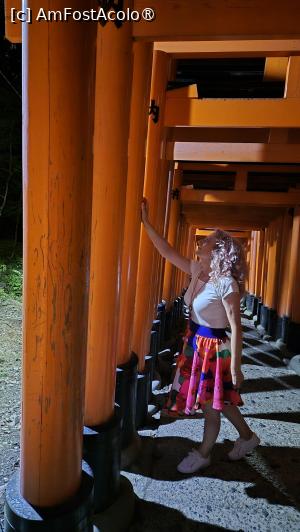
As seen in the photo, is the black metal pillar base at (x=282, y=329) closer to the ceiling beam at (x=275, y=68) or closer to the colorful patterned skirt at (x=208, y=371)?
the ceiling beam at (x=275, y=68)

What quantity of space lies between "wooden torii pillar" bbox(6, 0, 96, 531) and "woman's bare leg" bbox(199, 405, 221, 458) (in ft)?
3.81

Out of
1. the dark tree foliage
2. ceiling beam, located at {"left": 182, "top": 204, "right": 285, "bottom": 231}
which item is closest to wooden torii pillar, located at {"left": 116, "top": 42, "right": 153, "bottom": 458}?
the dark tree foliage

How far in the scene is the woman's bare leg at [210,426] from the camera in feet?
8.29

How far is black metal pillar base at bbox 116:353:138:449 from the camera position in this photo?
8.88ft

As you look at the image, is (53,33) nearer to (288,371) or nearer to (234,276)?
(234,276)

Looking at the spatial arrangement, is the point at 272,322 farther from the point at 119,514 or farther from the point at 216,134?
the point at 119,514

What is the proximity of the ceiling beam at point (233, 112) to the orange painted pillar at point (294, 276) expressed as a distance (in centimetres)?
436

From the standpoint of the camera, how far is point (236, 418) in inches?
105

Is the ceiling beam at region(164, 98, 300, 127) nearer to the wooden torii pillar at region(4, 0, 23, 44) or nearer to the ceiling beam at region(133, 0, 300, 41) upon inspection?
the ceiling beam at region(133, 0, 300, 41)

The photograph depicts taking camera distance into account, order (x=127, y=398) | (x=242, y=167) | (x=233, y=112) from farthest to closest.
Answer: (x=242, y=167) < (x=233, y=112) < (x=127, y=398)

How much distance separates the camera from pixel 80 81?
1.32 m

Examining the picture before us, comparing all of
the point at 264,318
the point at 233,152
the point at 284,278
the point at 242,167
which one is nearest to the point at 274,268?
the point at 264,318

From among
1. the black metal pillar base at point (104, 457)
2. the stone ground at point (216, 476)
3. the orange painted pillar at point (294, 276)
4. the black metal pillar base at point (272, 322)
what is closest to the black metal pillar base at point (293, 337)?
the orange painted pillar at point (294, 276)

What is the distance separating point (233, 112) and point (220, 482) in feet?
9.90
